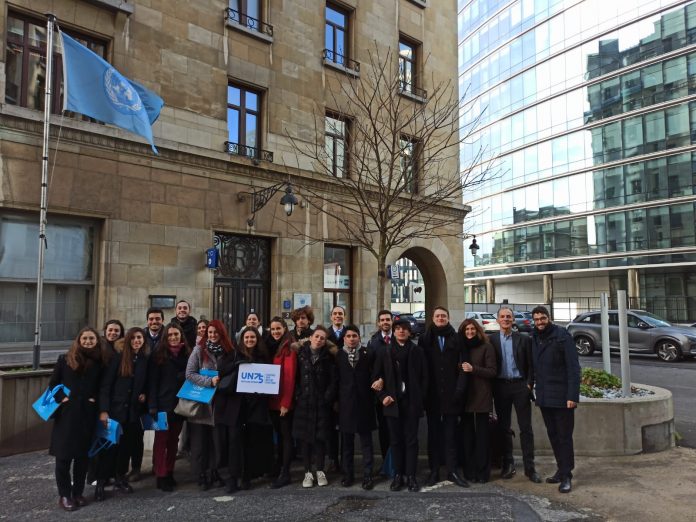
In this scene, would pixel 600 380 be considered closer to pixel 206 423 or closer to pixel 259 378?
pixel 259 378

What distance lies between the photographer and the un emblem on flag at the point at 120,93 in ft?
31.5

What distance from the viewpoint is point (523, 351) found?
6379mm

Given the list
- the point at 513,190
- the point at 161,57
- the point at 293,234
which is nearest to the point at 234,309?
the point at 293,234

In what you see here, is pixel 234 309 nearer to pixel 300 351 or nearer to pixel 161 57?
pixel 161 57

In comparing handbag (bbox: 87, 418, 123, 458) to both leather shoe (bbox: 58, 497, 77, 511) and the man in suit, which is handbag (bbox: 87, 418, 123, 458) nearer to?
leather shoe (bbox: 58, 497, 77, 511)

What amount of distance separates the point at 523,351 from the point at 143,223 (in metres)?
8.98

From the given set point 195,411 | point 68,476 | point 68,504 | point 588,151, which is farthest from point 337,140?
point 588,151

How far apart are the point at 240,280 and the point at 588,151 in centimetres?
3893

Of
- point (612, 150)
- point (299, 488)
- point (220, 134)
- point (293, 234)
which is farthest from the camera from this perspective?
point (612, 150)

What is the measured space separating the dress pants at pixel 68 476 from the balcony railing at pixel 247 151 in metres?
9.34

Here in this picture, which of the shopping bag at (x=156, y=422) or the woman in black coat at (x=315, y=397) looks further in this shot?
the woman in black coat at (x=315, y=397)

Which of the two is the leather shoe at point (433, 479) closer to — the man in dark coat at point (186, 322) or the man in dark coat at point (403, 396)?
the man in dark coat at point (403, 396)

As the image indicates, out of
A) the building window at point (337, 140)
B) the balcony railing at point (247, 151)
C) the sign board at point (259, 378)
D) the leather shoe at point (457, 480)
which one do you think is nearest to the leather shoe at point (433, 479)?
the leather shoe at point (457, 480)

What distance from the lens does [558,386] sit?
6.04 m
